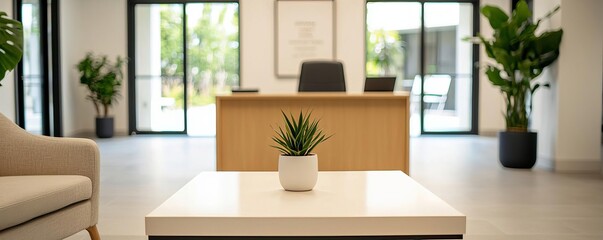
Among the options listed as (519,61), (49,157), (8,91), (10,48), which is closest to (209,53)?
(8,91)

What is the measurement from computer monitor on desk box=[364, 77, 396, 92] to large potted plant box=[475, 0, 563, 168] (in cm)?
201

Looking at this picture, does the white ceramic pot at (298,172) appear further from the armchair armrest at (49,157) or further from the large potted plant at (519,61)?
the large potted plant at (519,61)

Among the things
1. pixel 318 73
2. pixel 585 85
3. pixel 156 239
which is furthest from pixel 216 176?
pixel 585 85

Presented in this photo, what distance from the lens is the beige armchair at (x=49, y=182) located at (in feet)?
9.36

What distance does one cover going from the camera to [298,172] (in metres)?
2.79

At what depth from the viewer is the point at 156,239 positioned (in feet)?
7.48

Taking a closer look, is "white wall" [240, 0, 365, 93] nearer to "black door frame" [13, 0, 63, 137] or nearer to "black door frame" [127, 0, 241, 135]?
"black door frame" [127, 0, 241, 135]

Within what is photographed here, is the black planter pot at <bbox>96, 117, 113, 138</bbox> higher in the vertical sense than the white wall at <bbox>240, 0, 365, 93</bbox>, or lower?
lower

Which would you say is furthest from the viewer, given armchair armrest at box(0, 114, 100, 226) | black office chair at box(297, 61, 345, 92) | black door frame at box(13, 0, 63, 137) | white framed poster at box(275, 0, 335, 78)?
white framed poster at box(275, 0, 335, 78)

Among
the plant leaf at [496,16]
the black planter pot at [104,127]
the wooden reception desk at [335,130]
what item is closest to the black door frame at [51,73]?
the black planter pot at [104,127]

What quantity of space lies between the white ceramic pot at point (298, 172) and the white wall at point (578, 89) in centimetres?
469

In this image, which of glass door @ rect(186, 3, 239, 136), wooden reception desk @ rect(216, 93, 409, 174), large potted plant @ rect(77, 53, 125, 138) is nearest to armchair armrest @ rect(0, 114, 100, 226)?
wooden reception desk @ rect(216, 93, 409, 174)

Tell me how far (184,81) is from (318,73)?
16.6ft

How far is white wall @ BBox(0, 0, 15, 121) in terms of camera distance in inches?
312
